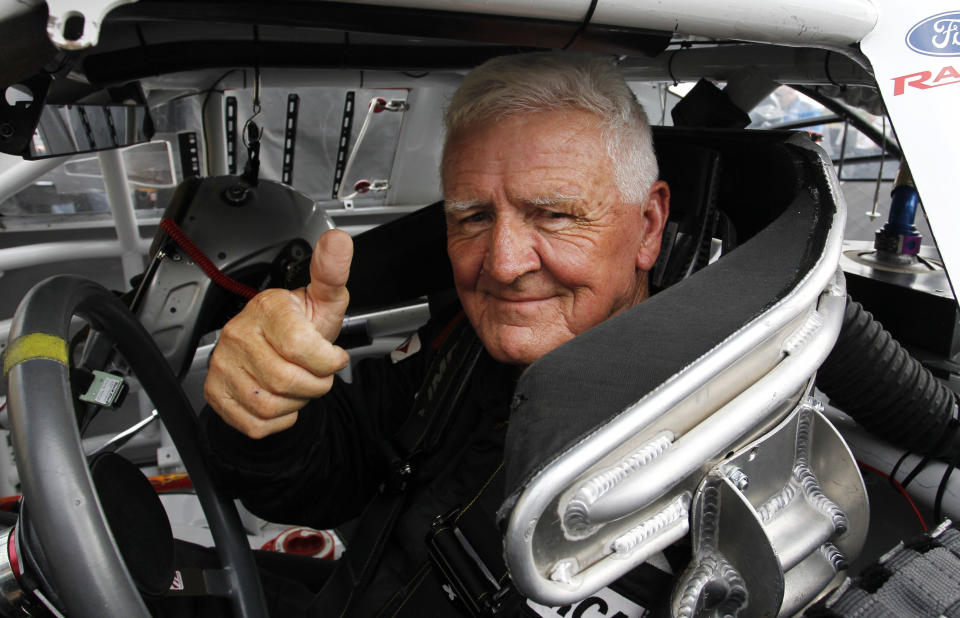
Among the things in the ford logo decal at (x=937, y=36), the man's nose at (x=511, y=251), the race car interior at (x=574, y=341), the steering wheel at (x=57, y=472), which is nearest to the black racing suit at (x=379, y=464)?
the race car interior at (x=574, y=341)

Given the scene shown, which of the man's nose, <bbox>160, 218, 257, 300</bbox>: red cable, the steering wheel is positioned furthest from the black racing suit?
<bbox>160, 218, 257, 300</bbox>: red cable

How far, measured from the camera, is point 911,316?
1.39 meters

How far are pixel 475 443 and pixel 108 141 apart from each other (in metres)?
1.19

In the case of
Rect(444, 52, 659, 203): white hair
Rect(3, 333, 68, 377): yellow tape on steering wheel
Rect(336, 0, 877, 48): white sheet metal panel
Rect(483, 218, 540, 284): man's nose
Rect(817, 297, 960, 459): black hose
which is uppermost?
Rect(336, 0, 877, 48): white sheet metal panel

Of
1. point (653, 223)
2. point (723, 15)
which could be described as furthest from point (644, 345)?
point (653, 223)

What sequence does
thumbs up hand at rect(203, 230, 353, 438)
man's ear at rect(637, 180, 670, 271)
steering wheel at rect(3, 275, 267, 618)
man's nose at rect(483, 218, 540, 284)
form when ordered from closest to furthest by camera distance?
steering wheel at rect(3, 275, 267, 618)
thumbs up hand at rect(203, 230, 353, 438)
man's nose at rect(483, 218, 540, 284)
man's ear at rect(637, 180, 670, 271)

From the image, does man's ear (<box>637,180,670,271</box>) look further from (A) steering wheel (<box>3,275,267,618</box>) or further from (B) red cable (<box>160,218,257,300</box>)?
(B) red cable (<box>160,218,257,300</box>)

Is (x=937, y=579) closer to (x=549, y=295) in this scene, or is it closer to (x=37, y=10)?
(x=549, y=295)

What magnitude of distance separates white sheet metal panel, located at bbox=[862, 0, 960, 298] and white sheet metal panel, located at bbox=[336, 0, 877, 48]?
4cm

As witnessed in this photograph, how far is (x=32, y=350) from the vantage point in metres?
0.75

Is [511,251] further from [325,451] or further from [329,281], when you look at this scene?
[325,451]

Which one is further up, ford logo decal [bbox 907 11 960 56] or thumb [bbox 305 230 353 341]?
ford logo decal [bbox 907 11 960 56]

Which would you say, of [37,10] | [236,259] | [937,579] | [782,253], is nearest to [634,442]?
[782,253]

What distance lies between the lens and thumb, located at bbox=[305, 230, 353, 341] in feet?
2.76
